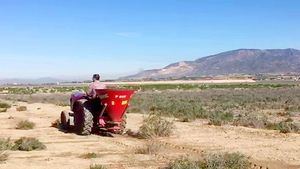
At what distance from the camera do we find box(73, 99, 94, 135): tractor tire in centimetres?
1825

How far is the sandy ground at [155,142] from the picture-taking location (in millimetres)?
13094

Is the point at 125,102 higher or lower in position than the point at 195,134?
higher

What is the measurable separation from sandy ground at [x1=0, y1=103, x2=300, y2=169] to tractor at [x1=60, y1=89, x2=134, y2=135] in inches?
16.5

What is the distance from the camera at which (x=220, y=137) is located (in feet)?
60.8

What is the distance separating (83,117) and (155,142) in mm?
3432

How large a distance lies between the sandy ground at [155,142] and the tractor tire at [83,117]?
0.29m

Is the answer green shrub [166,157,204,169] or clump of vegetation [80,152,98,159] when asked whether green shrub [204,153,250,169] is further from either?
clump of vegetation [80,152,98,159]

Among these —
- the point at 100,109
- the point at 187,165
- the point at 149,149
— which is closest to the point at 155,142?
the point at 149,149

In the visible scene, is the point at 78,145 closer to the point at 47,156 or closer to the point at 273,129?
the point at 47,156

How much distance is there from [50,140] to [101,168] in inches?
259

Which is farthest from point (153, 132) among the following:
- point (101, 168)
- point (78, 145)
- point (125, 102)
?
point (101, 168)

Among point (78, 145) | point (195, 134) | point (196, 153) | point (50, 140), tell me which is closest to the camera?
point (196, 153)

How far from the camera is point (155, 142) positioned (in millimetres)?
16125

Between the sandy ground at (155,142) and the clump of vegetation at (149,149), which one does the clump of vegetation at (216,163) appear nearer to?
the sandy ground at (155,142)
